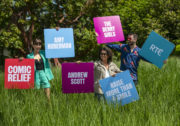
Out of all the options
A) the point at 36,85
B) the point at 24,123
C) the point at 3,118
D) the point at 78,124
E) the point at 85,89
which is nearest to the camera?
the point at 78,124

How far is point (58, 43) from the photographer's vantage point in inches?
191

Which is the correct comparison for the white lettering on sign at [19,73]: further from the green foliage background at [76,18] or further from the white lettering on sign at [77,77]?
the green foliage background at [76,18]

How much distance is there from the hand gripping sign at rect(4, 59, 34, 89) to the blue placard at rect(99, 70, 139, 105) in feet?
5.20

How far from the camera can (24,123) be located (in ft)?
11.8

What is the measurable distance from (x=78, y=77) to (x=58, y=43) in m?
0.72

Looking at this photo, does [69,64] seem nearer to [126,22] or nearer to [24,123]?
[24,123]

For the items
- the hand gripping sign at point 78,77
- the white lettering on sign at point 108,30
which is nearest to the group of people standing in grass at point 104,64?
the hand gripping sign at point 78,77

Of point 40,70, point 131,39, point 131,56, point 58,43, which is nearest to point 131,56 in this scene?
point 131,56

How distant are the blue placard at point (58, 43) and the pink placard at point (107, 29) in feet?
2.40

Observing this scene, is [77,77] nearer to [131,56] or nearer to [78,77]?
[78,77]

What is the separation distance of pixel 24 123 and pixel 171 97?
249cm

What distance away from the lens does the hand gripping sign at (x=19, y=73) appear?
16.1ft

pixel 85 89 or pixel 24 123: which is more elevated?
pixel 85 89

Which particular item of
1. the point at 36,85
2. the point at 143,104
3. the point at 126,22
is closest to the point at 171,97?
the point at 143,104
